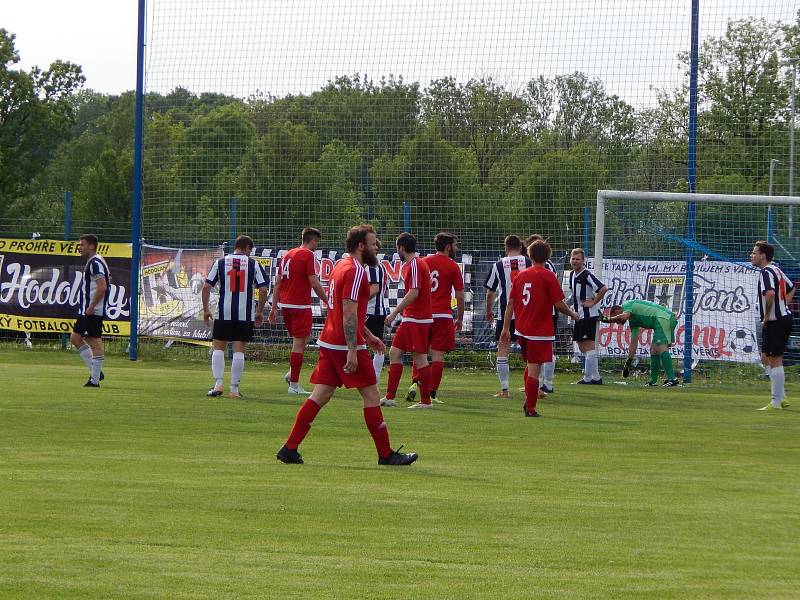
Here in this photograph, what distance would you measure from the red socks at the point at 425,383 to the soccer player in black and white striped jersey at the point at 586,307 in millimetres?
5147

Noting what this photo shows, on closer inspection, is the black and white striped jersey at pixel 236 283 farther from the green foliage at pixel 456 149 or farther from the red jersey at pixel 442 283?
the green foliage at pixel 456 149

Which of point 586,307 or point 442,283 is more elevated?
point 442,283

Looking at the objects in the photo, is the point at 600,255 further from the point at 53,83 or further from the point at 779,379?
the point at 53,83

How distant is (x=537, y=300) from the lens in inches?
605

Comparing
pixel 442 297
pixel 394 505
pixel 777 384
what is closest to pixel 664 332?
pixel 777 384

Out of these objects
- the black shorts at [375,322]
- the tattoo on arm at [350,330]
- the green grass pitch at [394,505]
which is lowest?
the green grass pitch at [394,505]

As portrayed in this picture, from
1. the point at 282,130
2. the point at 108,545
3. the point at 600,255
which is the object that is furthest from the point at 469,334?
the point at 108,545

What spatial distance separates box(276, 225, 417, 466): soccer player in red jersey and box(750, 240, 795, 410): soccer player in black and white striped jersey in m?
7.69

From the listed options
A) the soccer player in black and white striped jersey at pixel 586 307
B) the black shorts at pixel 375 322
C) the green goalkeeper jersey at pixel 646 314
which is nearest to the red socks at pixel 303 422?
the black shorts at pixel 375 322

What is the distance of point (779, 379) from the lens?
661 inches

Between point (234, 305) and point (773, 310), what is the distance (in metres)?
7.06

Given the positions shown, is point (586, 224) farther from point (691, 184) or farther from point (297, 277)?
point (297, 277)

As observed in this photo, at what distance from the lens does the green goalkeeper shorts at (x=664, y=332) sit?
20.5m

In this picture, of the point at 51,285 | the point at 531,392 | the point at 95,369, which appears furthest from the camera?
the point at 51,285
